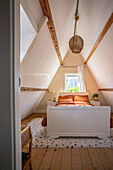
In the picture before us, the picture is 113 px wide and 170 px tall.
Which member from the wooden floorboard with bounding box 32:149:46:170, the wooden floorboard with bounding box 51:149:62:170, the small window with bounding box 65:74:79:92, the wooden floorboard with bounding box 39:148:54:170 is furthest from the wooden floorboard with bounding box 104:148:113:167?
the small window with bounding box 65:74:79:92

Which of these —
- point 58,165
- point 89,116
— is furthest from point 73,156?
point 89,116

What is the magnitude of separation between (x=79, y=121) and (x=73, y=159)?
2.98ft

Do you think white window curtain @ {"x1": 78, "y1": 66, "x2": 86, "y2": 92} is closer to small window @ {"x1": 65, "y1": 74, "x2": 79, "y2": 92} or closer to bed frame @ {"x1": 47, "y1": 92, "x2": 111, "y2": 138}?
small window @ {"x1": 65, "y1": 74, "x2": 79, "y2": 92}

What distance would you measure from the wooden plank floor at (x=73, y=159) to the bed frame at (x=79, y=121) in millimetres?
493

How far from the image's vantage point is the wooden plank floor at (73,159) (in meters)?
1.72

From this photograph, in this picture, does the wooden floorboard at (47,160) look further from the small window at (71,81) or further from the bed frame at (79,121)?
the small window at (71,81)

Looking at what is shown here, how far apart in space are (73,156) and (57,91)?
12.6 ft

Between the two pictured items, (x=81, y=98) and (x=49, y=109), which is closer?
(x=49, y=109)

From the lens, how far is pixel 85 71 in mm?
5762

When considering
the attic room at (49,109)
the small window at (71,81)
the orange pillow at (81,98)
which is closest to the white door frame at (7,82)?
the attic room at (49,109)

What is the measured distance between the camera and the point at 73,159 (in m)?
1.91

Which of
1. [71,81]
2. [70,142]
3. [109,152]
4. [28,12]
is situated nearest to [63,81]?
[71,81]

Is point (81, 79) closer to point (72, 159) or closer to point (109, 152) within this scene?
point (109, 152)

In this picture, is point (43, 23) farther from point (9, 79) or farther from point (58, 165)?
point (58, 165)
